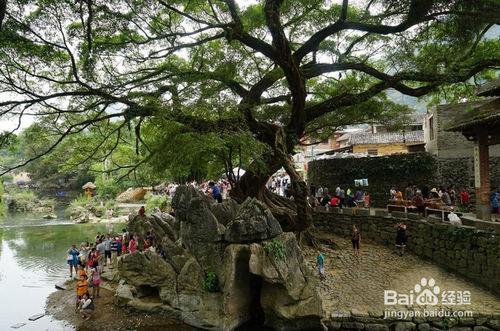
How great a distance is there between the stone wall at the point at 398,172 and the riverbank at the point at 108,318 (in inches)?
626

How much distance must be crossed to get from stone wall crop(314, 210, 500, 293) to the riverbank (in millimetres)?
10223

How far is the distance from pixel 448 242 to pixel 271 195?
8.75 m

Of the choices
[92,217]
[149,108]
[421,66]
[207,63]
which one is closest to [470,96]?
[421,66]

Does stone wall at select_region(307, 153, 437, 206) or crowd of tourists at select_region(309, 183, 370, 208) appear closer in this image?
crowd of tourists at select_region(309, 183, 370, 208)

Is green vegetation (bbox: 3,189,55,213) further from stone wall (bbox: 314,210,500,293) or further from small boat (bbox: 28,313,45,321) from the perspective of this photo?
stone wall (bbox: 314,210,500,293)

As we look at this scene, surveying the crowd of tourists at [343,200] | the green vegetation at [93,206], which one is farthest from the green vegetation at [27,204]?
the crowd of tourists at [343,200]

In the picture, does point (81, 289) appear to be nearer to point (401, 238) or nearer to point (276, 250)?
point (276, 250)

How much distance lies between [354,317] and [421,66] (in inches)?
455

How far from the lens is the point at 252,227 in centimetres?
1170

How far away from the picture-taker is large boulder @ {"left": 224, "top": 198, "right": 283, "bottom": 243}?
11742 mm

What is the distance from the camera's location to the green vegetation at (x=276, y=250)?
1118cm

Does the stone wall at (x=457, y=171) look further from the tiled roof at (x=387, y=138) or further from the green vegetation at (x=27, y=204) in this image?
the green vegetation at (x=27, y=204)

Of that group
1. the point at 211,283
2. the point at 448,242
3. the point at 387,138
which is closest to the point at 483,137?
the point at 448,242

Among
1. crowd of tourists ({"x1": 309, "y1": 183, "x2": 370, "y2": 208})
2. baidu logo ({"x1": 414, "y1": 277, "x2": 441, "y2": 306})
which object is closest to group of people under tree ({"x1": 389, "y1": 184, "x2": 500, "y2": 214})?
crowd of tourists ({"x1": 309, "y1": 183, "x2": 370, "y2": 208})
